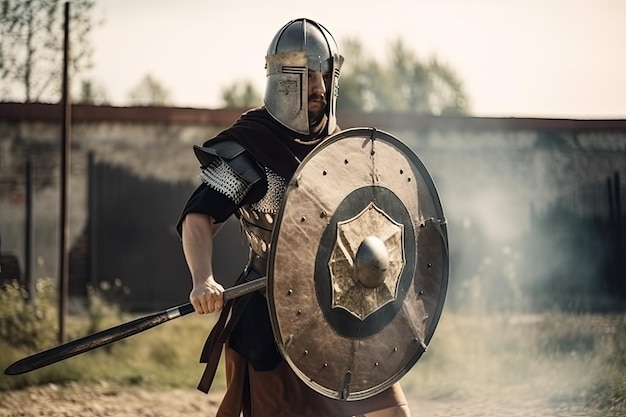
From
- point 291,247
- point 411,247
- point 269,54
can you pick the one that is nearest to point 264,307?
point 291,247

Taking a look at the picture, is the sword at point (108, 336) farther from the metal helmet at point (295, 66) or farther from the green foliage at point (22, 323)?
the green foliage at point (22, 323)

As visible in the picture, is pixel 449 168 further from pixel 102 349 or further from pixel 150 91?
pixel 150 91

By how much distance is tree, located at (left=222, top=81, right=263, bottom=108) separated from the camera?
3906 cm

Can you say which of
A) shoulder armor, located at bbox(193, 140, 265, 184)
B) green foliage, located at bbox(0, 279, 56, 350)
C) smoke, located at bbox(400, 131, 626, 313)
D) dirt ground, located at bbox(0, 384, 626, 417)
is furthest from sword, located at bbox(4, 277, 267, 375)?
smoke, located at bbox(400, 131, 626, 313)

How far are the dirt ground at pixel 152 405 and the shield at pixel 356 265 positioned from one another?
2699 millimetres

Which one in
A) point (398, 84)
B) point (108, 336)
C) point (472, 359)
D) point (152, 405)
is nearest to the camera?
point (108, 336)

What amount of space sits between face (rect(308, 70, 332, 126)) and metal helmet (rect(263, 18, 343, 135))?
17mm

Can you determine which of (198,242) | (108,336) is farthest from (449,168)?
(108,336)

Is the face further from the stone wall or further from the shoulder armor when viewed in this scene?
the stone wall

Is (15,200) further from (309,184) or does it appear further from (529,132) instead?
(309,184)

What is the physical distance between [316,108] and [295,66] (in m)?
0.16

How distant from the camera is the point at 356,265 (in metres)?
3.42

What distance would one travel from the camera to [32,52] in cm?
1148

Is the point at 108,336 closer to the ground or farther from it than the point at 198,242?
closer to the ground
